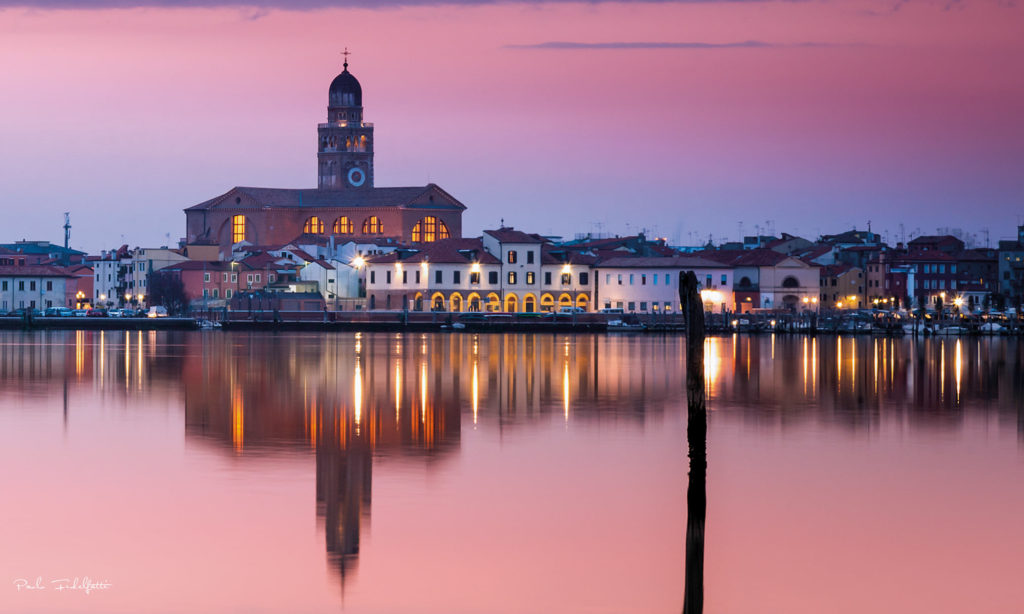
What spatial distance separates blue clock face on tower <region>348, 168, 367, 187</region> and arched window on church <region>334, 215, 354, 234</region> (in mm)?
10549

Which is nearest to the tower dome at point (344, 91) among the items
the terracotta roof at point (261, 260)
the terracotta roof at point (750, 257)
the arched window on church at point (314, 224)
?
the arched window on church at point (314, 224)

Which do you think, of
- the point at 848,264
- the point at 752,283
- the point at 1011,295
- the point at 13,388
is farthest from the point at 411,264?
the point at 13,388

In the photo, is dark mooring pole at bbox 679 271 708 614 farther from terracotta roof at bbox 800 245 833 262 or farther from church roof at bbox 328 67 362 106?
church roof at bbox 328 67 362 106

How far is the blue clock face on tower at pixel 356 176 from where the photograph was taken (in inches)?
4286

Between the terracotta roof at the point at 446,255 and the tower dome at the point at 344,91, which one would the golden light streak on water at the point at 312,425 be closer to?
the terracotta roof at the point at 446,255

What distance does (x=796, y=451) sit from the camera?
2112 centimetres

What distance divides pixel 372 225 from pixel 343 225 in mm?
2211

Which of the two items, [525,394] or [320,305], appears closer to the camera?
[525,394]

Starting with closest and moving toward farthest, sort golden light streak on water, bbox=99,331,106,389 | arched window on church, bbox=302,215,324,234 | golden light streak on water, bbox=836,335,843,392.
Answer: golden light streak on water, bbox=836,335,843,392
golden light streak on water, bbox=99,331,106,389
arched window on church, bbox=302,215,324,234

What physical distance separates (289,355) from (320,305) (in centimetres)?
3715

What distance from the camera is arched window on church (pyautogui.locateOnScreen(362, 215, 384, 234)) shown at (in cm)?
9750

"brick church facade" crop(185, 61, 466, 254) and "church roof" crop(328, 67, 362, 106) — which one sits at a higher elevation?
"church roof" crop(328, 67, 362, 106)

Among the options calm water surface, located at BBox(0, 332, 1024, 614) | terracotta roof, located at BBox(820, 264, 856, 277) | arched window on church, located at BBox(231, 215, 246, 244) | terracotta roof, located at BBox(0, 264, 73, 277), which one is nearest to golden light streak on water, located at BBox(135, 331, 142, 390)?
calm water surface, located at BBox(0, 332, 1024, 614)

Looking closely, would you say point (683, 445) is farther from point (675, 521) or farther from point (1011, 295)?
point (1011, 295)
